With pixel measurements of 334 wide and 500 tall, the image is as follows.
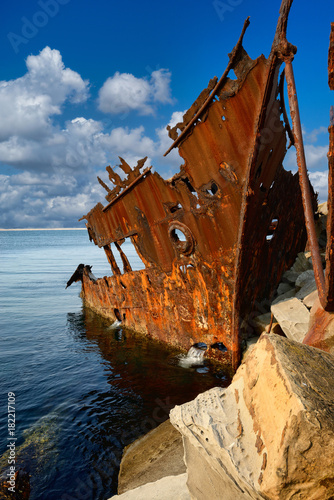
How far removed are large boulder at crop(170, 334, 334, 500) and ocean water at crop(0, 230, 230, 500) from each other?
5.61 ft

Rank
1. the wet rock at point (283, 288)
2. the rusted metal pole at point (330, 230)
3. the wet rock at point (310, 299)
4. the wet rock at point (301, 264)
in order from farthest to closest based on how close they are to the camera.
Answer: the wet rock at point (301, 264) < the wet rock at point (283, 288) < the wet rock at point (310, 299) < the rusted metal pole at point (330, 230)

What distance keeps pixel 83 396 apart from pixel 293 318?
3371 mm

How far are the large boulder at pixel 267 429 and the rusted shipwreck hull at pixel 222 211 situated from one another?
255cm

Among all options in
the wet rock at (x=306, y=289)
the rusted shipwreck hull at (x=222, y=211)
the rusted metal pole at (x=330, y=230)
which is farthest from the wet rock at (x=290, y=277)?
the rusted metal pole at (x=330, y=230)

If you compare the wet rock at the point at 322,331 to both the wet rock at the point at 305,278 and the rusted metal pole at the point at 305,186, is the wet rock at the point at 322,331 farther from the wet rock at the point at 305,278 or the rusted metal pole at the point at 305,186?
the wet rock at the point at 305,278

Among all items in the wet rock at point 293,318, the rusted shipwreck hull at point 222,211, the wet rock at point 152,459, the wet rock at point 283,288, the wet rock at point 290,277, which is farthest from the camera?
the wet rock at point 290,277

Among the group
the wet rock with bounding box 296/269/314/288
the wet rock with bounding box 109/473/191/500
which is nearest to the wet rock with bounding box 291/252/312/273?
the wet rock with bounding box 296/269/314/288

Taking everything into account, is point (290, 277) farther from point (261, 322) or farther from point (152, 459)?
point (152, 459)

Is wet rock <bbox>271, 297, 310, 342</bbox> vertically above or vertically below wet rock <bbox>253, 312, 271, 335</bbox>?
above

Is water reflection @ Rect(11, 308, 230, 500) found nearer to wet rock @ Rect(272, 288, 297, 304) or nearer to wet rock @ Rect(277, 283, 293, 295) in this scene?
wet rock @ Rect(272, 288, 297, 304)

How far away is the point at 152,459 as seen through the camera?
10.7 ft

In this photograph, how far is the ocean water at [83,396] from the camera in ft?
11.5

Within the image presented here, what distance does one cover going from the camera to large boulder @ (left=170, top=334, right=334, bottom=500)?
4.80 ft

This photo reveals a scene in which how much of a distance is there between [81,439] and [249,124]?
4.40 meters
